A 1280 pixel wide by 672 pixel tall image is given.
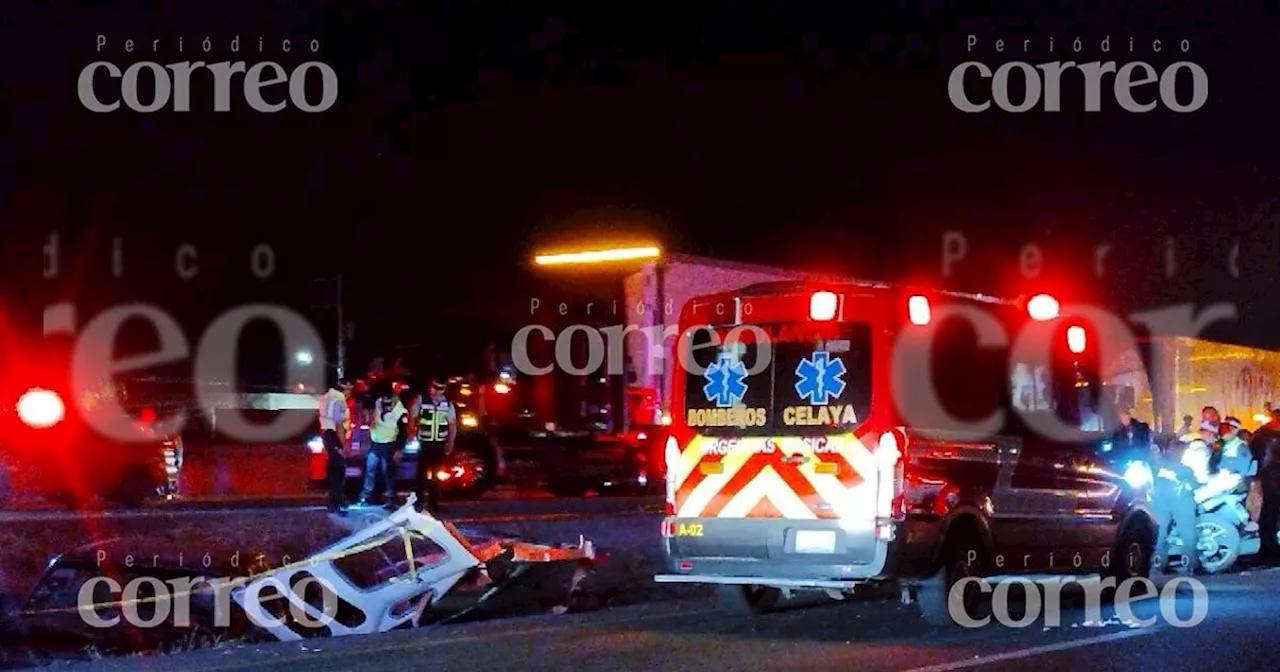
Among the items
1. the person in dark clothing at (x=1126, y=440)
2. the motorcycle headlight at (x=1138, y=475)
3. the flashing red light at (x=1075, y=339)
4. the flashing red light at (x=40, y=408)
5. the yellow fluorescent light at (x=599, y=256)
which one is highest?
the yellow fluorescent light at (x=599, y=256)

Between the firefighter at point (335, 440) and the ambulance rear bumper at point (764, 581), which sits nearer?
the ambulance rear bumper at point (764, 581)

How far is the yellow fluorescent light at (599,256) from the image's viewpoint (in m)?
19.3

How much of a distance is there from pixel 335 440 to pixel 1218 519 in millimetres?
8474

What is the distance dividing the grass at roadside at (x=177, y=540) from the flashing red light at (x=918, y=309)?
19.1ft

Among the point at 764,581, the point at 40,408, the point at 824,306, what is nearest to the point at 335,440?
the point at 40,408

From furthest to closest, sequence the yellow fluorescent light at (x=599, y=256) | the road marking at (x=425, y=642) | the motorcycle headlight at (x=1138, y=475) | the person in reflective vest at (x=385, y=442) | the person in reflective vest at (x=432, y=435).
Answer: the yellow fluorescent light at (x=599, y=256) → the person in reflective vest at (x=432, y=435) → the person in reflective vest at (x=385, y=442) → the motorcycle headlight at (x=1138, y=475) → the road marking at (x=425, y=642)

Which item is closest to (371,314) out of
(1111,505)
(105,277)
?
(105,277)

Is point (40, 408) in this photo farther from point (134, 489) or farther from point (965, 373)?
point (965, 373)

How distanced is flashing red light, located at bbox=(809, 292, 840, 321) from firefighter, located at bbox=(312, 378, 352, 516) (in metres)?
5.64

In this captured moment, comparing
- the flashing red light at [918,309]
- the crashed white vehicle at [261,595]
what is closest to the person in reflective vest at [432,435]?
the crashed white vehicle at [261,595]

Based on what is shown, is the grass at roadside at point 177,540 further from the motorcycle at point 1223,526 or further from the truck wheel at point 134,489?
the motorcycle at point 1223,526

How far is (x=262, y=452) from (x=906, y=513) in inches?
450

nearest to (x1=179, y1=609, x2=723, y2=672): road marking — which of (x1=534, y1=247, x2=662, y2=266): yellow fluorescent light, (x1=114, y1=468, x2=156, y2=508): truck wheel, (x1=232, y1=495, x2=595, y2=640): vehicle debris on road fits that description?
(x1=232, y1=495, x2=595, y2=640): vehicle debris on road

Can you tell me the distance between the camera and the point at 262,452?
62.3 ft
